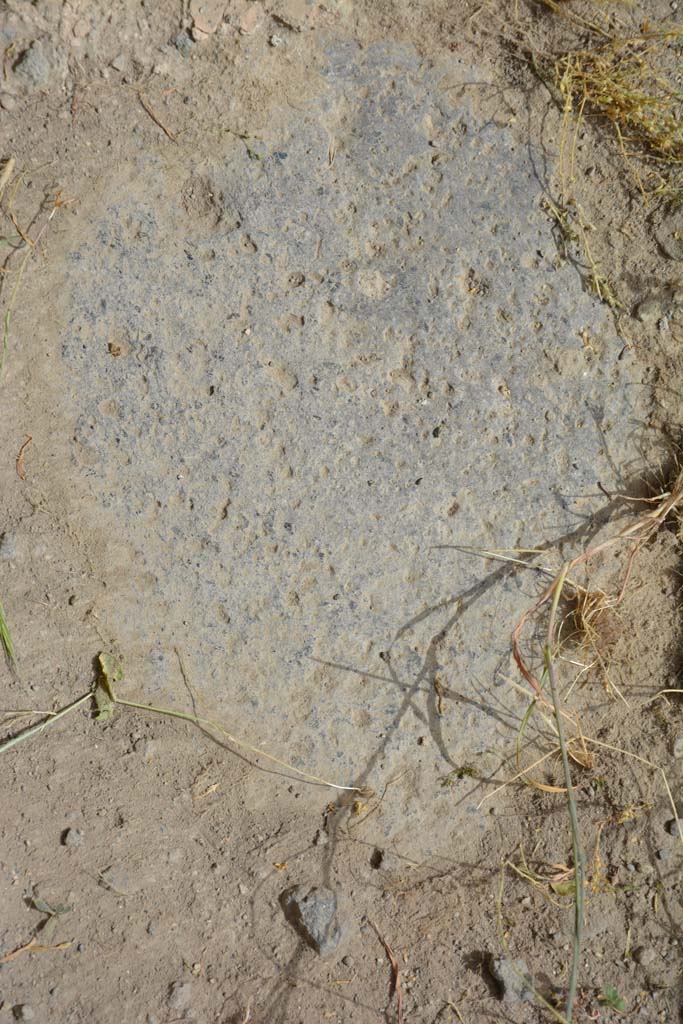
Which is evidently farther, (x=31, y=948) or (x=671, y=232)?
(x=671, y=232)

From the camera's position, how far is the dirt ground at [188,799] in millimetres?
2275

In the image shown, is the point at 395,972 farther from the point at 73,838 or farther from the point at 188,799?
the point at 73,838

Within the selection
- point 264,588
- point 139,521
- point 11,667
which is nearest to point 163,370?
point 139,521

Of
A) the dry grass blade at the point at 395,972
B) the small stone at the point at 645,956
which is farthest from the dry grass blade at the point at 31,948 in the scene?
the small stone at the point at 645,956

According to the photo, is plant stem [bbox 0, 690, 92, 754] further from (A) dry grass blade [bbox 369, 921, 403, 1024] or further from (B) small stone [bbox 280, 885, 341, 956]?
(A) dry grass blade [bbox 369, 921, 403, 1024]

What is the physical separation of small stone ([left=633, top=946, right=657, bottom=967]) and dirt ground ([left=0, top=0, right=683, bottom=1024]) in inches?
0.7

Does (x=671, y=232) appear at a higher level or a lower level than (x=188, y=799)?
higher

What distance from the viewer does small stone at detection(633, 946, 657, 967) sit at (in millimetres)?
2307

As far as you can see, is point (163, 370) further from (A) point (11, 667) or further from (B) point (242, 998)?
(B) point (242, 998)

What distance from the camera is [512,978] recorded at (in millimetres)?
2277

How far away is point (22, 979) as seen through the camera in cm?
226

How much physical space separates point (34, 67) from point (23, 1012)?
8.59 feet

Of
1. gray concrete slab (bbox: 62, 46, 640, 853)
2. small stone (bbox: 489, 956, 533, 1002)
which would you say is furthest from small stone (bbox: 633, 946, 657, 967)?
gray concrete slab (bbox: 62, 46, 640, 853)

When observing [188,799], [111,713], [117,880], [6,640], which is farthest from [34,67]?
[117,880]
